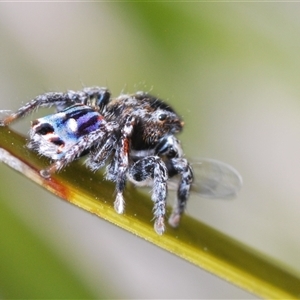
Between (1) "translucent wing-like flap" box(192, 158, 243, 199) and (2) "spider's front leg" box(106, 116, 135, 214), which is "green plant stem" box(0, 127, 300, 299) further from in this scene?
(1) "translucent wing-like flap" box(192, 158, 243, 199)

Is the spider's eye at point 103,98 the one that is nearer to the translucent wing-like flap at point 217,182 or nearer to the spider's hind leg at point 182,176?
the spider's hind leg at point 182,176

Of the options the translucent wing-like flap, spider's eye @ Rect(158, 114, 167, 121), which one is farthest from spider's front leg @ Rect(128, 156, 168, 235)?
the translucent wing-like flap

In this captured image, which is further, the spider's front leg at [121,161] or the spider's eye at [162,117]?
the spider's eye at [162,117]

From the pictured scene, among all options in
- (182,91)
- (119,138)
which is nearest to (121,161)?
(119,138)

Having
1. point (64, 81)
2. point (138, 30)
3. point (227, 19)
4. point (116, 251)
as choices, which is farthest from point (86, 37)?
Answer: point (116, 251)

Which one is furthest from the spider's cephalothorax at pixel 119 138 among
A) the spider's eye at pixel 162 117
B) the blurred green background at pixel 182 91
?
the blurred green background at pixel 182 91

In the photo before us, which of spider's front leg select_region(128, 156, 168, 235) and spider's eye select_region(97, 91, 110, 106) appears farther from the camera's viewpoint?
spider's eye select_region(97, 91, 110, 106)

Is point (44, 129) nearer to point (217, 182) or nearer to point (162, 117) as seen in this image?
point (162, 117)
